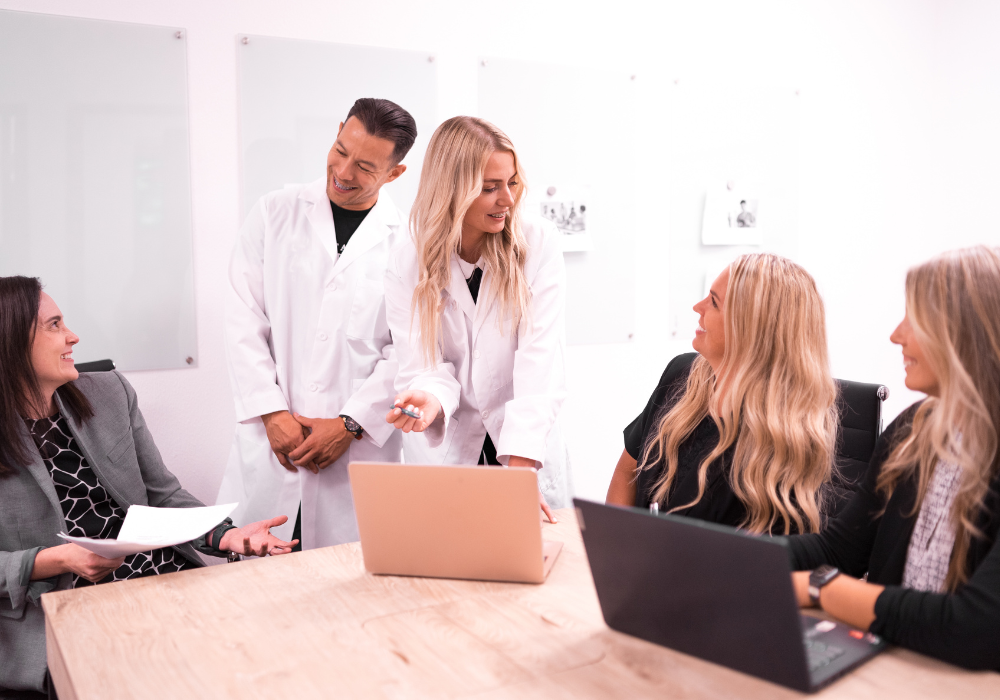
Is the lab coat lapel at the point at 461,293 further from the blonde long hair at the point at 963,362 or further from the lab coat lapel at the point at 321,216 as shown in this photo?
the blonde long hair at the point at 963,362

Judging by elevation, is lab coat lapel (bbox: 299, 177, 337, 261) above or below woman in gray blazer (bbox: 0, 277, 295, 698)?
above

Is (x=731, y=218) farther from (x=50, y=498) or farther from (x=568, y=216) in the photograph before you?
(x=50, y=498)

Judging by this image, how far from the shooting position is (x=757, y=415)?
152cm

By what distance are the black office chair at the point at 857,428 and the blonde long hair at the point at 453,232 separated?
2.57 feet

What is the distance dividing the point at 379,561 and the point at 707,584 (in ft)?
2.05

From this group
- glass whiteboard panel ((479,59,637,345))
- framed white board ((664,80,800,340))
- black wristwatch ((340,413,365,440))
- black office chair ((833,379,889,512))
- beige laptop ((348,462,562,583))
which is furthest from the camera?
framed white board ((664,80,800,340))

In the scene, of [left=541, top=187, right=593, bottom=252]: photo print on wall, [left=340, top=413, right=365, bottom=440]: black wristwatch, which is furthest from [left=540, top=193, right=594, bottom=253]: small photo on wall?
[left=340, top=413, right=365, bottom=440]: black wristwatch

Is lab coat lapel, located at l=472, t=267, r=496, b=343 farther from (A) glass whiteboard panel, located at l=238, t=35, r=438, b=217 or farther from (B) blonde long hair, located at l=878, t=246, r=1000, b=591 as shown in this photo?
(B) blonde long hair, located at l=878, t=246, r=1000, b=591

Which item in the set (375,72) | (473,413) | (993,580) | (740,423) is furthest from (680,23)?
(993,580)

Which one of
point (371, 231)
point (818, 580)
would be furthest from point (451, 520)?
point (371, 231)

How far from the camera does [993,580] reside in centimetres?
100

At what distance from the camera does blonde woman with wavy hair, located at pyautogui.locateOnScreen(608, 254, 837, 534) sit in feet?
4.88

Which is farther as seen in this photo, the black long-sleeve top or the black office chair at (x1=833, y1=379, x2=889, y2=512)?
the black office chair at (x1=833, y1=379, x2=889, y2=512)

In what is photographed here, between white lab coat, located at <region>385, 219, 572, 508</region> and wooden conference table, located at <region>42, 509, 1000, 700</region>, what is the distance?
67 cm
